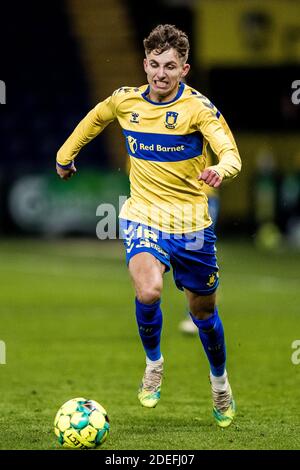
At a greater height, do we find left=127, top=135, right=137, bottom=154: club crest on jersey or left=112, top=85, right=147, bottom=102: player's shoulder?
left=112, top=85, right=147, bottom=102: player's shoulder

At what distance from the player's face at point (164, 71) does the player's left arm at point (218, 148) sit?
0.23m

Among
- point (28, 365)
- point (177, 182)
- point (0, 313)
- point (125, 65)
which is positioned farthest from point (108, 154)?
point (177, 182)

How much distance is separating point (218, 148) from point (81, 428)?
69.2 inches

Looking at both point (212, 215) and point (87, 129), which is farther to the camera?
point (212, 215)

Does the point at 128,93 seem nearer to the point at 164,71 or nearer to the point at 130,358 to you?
the point at 164,71

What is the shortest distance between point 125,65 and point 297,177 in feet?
18.5

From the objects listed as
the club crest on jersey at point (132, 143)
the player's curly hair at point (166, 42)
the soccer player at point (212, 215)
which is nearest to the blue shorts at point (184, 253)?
the club crest on jersey at point (132, 143)

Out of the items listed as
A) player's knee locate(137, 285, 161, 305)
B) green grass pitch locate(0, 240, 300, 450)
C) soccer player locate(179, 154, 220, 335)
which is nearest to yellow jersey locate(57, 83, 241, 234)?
player's knee locate(137, 285, 161, 305)

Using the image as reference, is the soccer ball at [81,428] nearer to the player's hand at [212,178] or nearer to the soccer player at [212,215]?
the player's hand at [212,178]

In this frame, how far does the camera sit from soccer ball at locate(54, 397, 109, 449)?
604 cm

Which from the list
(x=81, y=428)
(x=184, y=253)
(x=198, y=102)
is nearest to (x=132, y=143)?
(x=198, y=102)

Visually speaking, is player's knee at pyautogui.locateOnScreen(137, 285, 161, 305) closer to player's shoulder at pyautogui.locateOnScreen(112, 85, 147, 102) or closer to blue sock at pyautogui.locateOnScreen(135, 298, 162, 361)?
blue sock at pyautogui.locateOnScreen(135, 298, 162, 361)

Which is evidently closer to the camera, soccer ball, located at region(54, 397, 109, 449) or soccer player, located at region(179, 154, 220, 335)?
soccer ball, located at region(54, 397, 109, 449)

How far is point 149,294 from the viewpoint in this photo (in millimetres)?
6730
